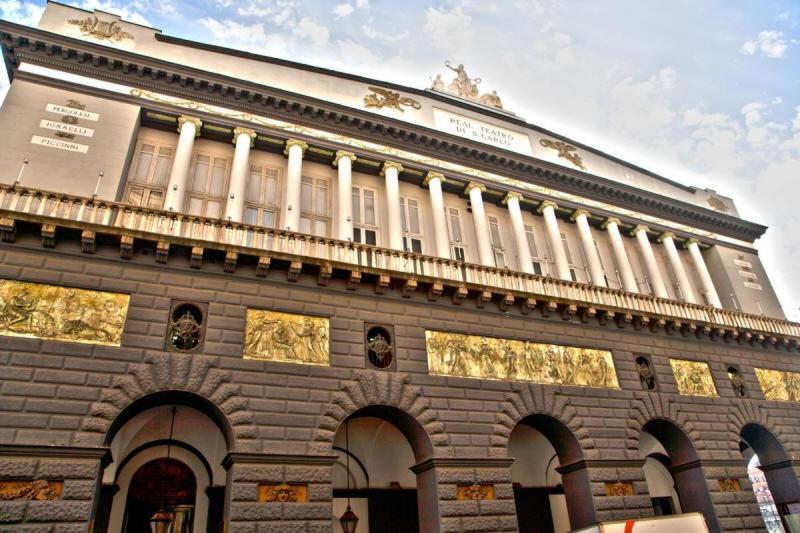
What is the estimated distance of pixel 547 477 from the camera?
64.0 feet

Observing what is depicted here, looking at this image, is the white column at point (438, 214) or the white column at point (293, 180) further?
the white column at point (438, 214)

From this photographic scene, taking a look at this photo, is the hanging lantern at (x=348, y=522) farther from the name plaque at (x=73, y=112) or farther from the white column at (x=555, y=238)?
the name plaque at (x=73, y=112)

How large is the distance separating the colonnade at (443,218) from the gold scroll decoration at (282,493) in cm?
867

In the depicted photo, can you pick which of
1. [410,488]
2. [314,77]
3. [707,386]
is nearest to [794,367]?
[707,386]

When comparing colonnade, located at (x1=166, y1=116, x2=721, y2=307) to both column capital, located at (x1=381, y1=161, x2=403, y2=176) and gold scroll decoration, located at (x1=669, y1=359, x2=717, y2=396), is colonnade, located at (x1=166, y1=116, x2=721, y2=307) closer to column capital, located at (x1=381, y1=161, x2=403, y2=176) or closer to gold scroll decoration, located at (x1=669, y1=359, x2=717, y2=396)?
column capital, located at (x1=381, y1=161, x2=403, y2=176)

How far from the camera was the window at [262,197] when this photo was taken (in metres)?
19.6

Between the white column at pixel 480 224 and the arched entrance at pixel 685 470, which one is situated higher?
the white column at pixel 480 224

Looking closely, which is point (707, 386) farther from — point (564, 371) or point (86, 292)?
point (86, 292)

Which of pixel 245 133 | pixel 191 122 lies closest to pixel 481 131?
pixel 245 133

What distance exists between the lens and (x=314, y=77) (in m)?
23.0

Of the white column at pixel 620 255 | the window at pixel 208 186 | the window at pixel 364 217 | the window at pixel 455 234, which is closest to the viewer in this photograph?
the window at pixel 208 186

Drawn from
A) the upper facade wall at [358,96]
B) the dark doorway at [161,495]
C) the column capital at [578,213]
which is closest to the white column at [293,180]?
the upper facade wall at [358,96]

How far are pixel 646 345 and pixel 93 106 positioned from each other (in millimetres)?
20205

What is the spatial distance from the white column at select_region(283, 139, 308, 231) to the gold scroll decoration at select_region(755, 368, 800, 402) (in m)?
18.6
